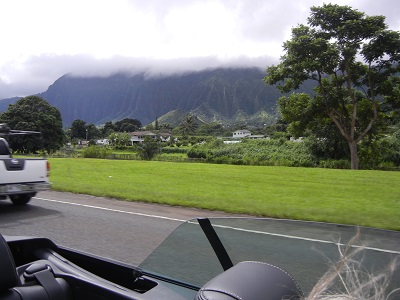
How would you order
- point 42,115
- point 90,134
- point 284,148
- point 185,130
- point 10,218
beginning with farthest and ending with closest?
point 185,130 < point 90,134 < point 42,115 < point 284,148 < point 10,218

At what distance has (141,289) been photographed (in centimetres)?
227

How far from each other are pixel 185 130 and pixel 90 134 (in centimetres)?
2921

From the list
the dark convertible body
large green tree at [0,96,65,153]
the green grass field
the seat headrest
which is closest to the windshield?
the dark convertible body

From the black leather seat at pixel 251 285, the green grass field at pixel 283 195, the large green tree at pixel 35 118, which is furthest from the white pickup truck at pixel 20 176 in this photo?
the large green tree at pixel 35 118

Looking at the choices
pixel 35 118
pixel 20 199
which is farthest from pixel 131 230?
pixel 35 118

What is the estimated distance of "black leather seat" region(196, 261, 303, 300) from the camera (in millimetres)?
1412

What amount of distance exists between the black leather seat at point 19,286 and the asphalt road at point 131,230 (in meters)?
0.65

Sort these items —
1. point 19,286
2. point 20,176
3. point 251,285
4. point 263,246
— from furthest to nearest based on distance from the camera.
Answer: point 20,176
point 263,246
point 19,286
point 251,285

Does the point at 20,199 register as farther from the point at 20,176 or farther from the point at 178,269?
the point at 178,269

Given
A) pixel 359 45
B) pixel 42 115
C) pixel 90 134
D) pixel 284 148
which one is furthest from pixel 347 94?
pixel 90 134

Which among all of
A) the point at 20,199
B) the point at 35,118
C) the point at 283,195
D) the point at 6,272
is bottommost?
the point at 283,195

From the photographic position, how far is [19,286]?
1779 mm

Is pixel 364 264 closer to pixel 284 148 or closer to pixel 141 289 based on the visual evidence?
pixel 141 289

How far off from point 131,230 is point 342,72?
2620 cm
